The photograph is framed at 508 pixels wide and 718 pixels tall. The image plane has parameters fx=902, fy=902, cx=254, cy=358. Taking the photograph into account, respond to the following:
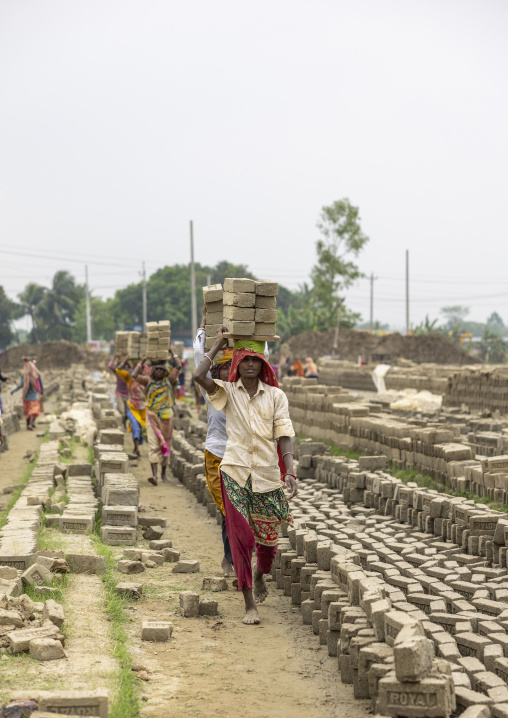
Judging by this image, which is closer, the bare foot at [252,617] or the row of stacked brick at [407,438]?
the bare foot at [252,617]

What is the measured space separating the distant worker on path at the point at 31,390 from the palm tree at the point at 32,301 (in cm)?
6425

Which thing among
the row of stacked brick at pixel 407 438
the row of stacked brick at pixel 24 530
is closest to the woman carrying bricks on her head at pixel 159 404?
the row of stacked brick at pixel 24 530

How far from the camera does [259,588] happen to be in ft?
21.4

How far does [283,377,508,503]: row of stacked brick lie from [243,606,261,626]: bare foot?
3.32 m

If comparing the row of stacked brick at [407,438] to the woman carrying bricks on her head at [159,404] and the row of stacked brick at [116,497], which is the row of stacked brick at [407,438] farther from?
the row of stacked brick at [116,497]

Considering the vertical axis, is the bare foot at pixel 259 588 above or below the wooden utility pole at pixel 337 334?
below

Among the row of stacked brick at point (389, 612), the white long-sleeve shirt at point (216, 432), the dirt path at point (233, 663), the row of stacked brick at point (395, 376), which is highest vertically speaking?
the white long-sleeve shirt at point (216, 432)

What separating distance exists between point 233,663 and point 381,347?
4942 centimetres

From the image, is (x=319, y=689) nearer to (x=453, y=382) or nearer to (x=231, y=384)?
(x=231, y=384)

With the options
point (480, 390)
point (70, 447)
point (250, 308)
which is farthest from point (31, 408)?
point (250, 308)

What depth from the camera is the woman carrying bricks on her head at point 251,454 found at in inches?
236

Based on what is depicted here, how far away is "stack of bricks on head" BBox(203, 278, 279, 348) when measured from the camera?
653 cm

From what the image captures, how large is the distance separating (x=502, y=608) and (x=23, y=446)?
1337 cm

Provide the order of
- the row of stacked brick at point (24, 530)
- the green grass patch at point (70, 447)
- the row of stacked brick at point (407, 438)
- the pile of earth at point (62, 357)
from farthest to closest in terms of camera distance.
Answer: the pile of earth at point (62, 357) → the green grass patch at point (70, 447) → the row of stacked brick at point (407, 438) → the row of stacked brick at point (24, 530)
